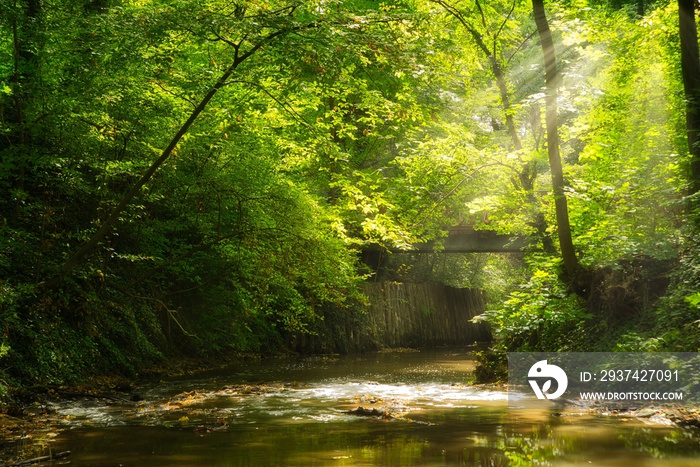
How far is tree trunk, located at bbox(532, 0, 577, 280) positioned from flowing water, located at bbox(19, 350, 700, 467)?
2567mm

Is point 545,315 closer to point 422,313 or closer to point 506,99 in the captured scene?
point 506,99

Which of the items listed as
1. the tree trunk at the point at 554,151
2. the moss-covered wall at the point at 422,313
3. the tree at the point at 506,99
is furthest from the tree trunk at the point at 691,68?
the moss-covered wall at the point at 422,313

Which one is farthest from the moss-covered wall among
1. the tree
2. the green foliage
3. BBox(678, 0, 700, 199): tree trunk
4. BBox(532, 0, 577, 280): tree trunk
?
BBox(678, 0, 700, 199): tree trunk

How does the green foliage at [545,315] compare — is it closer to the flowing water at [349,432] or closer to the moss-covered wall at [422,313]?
the flowing water at [349,432]

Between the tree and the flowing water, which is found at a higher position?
the tree

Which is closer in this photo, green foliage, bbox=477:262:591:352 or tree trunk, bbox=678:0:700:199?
tree trunk, bbox=678:0:700:199

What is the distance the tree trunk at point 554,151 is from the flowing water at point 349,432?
2.57 metres

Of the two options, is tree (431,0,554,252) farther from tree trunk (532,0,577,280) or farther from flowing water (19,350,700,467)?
flowing water (19,350,700,467)

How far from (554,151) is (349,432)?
Answer: 622 centimetres

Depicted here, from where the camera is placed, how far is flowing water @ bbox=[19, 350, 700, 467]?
5750 millimetres

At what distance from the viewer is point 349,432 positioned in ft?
23.4

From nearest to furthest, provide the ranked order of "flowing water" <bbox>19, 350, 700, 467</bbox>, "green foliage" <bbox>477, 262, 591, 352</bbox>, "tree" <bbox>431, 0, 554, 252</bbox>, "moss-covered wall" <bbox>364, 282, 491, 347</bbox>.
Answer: "flowing water" <bbox>19, 350, 700, 467</bbox>
"green foliage" <bbox>477, 262, 591, 352</bbox>
"tree" <bbox>431, 0, 554, 252</bbox>
"moss-covered wall" <bbox>364, 282, 491, 347</bbox>

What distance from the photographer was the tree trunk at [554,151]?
10.9 metres

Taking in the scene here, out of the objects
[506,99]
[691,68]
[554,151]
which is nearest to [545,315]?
[554,151]
